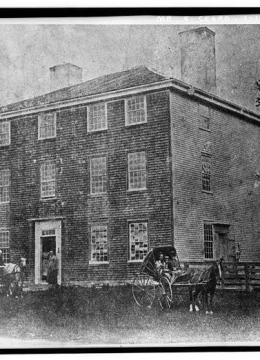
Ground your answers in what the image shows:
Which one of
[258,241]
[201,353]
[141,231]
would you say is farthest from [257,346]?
[141,231]

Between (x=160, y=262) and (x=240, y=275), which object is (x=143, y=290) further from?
(x=240, y=275)

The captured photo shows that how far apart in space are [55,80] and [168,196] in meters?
2.13

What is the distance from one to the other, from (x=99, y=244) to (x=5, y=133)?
78.2 inches

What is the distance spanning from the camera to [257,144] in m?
9.78

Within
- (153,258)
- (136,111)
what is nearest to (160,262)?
(153,258)

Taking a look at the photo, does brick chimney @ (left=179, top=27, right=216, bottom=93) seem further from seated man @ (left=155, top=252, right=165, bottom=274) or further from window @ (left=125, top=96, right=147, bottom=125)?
seated man @ (left=155, top=252, right=165, bottom=274)

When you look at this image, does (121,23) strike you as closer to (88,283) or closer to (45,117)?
(45,117)

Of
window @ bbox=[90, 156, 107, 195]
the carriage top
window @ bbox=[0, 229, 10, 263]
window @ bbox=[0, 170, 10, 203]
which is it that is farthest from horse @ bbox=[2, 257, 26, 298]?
the carriage top

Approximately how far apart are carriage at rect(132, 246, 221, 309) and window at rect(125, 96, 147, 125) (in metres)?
1.69

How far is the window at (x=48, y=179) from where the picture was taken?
9.98m

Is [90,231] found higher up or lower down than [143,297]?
higher up

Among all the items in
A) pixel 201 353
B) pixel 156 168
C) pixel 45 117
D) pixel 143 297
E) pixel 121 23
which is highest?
pixel 121 23

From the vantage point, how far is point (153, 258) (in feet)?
31.1

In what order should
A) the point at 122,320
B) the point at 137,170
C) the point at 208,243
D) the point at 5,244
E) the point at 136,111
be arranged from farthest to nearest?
the point at 5,244 → the point at 136,111 → the point at 137,170 → the point at 208,243 → the point at 122,320
